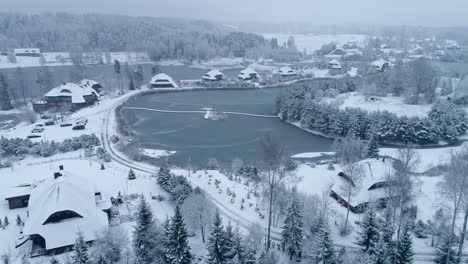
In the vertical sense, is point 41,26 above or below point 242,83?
above

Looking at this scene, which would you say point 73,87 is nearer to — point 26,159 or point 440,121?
point 26,159

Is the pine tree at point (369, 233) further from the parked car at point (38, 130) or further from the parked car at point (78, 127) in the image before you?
the parked car at point (38, 130)

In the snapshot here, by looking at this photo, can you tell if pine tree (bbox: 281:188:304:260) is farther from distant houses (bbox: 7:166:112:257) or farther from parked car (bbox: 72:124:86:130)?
parked car (bbox: 72:124:86:130)

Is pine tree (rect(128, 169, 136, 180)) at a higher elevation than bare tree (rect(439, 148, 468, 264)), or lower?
lower

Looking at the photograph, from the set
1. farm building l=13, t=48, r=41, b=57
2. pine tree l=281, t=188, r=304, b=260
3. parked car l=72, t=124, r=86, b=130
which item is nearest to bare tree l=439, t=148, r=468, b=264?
pine tree l=281, t=188, r=304, b=260

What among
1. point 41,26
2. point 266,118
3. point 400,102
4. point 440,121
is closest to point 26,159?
point 266,118

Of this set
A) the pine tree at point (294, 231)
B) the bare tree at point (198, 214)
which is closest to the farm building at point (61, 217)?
the bare tree at point (198, 214)
